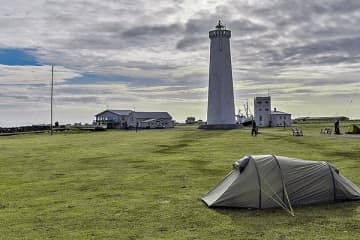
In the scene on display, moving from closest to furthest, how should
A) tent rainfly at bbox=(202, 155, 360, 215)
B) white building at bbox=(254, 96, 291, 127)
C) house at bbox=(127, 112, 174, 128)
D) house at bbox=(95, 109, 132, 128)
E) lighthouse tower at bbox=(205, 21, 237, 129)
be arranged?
tent rainfly at bbox=(202, 155, 360, 215)
lighthouse tower at bbox=(205, 21, 237, 129)
white building at bbox=(254, 96, 291, 127)
house at bbox=(95, 109, 132, 128)
house at bbox=(127, 112, 174, 128)

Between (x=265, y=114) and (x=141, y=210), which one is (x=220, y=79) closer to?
(x=265, y=114)

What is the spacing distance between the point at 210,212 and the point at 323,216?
3.68 m

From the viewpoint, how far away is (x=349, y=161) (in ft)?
91.9

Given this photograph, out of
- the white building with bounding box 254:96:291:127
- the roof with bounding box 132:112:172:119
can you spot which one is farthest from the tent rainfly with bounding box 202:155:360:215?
the roof with bounding box 132:112:172:119

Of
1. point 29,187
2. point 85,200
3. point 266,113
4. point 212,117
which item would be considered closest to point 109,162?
point 29,187

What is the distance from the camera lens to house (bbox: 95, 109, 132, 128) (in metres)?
113

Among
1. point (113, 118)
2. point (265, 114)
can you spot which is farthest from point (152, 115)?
point (265, 114)

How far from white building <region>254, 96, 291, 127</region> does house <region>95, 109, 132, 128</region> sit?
1265 inches

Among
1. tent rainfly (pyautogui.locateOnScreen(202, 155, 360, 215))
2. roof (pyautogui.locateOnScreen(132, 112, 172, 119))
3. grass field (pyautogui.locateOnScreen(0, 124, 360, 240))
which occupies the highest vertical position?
roof (pyautogui.locateOnScreen(132, 112, 172, 119))

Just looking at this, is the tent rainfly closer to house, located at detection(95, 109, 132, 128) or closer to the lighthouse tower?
the lighthouse tower

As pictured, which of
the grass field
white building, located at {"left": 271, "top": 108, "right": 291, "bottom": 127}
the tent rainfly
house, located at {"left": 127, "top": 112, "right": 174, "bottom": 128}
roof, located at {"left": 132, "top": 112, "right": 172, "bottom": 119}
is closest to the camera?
the grass field

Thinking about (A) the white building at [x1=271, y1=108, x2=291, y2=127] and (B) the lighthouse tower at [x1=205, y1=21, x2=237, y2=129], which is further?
(A) the white building at [x1=271, y1=108, x2=291, y2=127]

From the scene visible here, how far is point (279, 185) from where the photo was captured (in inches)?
630

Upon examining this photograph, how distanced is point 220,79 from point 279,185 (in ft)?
195
